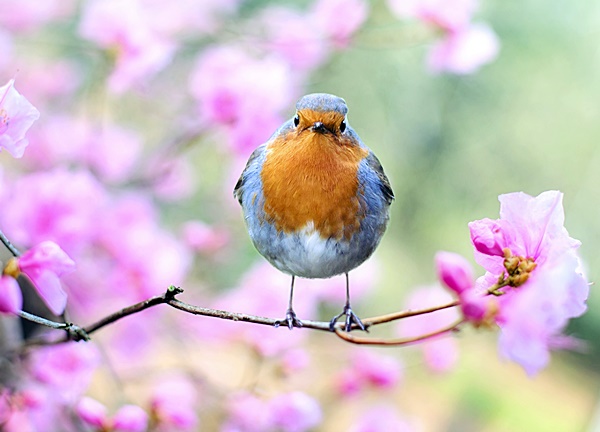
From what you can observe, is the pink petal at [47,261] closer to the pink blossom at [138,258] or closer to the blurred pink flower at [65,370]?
the blurred pink flower at [65,370]

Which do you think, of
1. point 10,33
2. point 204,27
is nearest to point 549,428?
point 204,27

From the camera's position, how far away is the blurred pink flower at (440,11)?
128 centimetres

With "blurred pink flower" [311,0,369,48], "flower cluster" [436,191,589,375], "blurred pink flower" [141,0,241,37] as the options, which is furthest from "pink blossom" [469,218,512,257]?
"blurred pink flower" [141,0,241,37]

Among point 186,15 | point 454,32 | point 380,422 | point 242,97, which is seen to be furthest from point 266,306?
point 186,15

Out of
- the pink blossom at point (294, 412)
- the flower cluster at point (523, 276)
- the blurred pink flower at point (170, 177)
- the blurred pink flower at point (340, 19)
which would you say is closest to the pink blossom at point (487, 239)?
the flower cluster at point (523, 276)

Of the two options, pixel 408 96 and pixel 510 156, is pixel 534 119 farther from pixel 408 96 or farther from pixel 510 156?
pixel 408 96

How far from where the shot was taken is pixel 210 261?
162cm

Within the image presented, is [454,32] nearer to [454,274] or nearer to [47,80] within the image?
[454,274]

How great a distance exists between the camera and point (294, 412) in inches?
46.2

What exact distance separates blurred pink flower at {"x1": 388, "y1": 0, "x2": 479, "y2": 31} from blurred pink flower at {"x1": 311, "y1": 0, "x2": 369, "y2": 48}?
0.28 feet

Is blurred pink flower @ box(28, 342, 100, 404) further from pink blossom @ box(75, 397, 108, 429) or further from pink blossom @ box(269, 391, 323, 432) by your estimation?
pink blossom @ box(269, 391, 323, 432)

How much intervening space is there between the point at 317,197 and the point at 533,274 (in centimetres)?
24

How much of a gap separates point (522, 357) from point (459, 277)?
0.13m

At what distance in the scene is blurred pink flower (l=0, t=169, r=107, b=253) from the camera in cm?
112
